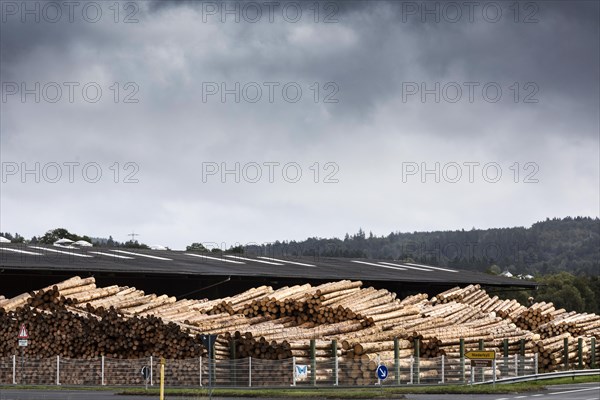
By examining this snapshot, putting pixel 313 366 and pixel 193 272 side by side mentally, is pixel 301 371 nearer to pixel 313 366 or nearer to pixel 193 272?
pixel 313 366

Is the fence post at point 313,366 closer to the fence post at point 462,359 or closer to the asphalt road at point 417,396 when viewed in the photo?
the asphalt road at point 417,396

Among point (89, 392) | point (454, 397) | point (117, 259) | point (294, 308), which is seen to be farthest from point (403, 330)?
point (117, 259)

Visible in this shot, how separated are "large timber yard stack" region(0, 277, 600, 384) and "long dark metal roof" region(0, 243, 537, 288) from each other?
4.12 metres

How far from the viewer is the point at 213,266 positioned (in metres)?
61.3

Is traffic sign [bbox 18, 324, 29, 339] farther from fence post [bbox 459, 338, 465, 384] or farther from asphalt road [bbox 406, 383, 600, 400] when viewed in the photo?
fence post [bbox 459, 338, 465, 384]

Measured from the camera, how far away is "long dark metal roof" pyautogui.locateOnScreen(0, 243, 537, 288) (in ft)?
172

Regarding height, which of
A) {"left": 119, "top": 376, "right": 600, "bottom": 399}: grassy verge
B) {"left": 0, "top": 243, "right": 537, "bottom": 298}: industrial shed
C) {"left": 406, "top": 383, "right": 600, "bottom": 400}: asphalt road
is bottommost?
{"left": 406, "top": 383, "right": 600, "bottom": 400}: asphalt road

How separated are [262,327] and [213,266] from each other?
60.0ft

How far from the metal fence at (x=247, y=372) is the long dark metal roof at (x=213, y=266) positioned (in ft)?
25.9

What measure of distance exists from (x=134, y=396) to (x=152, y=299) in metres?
12.7

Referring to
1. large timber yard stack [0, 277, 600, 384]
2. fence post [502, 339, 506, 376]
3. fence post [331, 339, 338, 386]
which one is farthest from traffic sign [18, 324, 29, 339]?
fence post [502, 339, 506, 376]

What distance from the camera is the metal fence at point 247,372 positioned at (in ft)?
130

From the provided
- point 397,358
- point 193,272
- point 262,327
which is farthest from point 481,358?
point 193,272

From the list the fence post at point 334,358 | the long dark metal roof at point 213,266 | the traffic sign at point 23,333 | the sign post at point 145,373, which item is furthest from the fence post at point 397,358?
the long dark metal roof at point 213,266
